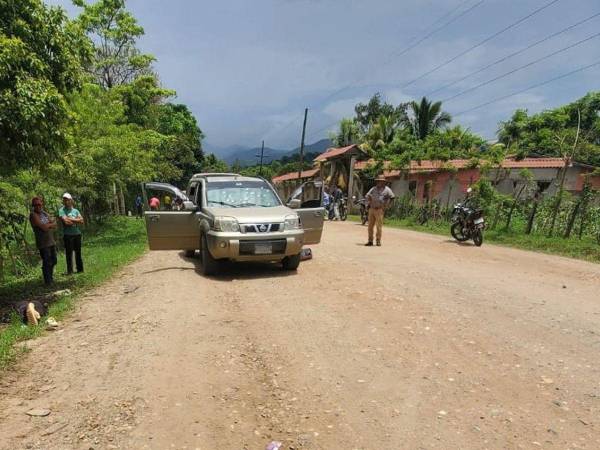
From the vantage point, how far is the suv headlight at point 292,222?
834cm

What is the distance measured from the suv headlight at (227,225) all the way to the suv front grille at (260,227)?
0.10m

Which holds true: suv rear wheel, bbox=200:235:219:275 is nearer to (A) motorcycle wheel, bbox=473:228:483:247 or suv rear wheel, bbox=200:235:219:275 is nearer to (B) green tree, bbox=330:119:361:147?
(A) motorcycle wheel, bbox=473:228:483:247

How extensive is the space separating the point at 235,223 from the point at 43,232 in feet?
11.7

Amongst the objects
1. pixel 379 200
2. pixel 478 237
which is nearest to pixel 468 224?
pixel 478 237

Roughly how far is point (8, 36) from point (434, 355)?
6509 millimetres

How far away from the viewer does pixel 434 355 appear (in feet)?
14.6

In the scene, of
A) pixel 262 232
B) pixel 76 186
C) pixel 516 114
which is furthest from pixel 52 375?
pixel 516 114

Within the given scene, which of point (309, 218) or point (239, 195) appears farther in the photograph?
point (309, 218)

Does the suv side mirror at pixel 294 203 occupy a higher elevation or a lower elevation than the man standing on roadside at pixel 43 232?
higher

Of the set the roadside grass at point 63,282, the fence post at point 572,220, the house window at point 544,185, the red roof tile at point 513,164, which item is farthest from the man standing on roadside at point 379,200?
the house window at point 544,185

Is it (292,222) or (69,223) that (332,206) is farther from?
(69,223)

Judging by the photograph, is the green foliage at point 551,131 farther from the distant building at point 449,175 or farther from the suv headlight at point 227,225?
the suv headlight at point 227,225

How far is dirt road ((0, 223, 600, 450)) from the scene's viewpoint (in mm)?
3229

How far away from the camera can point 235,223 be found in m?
8.02
